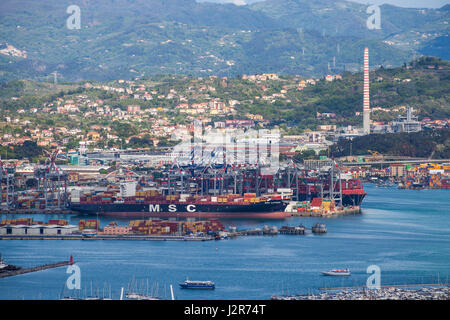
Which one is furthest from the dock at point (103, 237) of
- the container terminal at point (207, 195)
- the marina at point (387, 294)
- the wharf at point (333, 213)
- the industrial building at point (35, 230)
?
the marina at point (387, 294)

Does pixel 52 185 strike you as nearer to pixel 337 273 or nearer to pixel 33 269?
pixel 33 269

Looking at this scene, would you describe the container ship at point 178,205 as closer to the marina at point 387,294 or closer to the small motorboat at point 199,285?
the small motorboat at point 199,285

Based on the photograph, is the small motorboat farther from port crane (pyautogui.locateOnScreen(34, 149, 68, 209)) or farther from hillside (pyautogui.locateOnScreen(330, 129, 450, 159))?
hillside (pyautogui.locateOnScreen(330, 129, 450, 159))

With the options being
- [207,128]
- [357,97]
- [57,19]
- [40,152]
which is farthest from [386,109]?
[57,19]

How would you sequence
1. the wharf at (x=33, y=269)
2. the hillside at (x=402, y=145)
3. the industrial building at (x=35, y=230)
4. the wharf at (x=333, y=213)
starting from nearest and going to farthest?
1. the wharf at (x=33, y=269)
2. the industrial building at (x=35, y=230)
3. the wharf at (x=333, y=213)
4. the hillside at (x=402, y=145)

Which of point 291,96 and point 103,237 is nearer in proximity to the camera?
point 103,237

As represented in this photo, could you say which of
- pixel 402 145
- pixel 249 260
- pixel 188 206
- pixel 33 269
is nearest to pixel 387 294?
pixel 249 260

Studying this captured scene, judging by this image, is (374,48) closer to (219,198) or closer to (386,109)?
(386,109)
